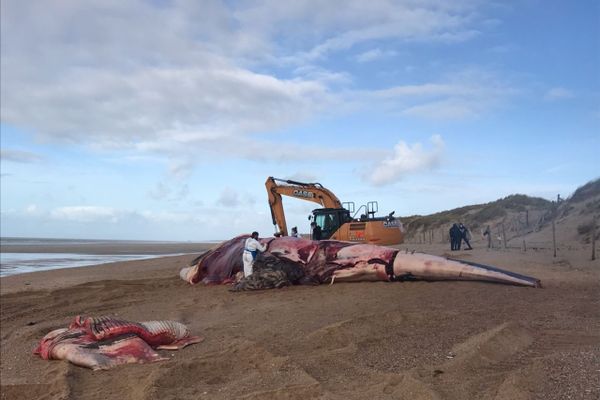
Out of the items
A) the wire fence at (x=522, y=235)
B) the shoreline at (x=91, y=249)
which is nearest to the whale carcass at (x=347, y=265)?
the wire fence at (x=522, y=235)

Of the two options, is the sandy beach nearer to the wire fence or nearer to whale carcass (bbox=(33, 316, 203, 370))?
whale carcass (bbox=(33, 316, 203, 370))

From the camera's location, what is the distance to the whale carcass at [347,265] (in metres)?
10.4

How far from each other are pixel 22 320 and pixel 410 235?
125ft

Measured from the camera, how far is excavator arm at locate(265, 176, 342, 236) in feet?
61.0

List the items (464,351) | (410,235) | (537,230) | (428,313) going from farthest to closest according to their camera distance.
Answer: (410,235) → (537,230) → (428,313) → (464,351)

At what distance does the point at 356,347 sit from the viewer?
566 cm

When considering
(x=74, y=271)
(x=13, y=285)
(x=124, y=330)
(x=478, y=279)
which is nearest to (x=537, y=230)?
(x=478, y=279)

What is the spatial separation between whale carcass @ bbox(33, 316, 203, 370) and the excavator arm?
38.0 ft

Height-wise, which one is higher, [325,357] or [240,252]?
[240,252]

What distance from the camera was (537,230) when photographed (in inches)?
1088

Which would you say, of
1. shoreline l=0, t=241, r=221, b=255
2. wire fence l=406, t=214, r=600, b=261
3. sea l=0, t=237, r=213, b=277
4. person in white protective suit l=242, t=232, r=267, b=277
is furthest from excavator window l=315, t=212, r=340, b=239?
shoreline l=0, t=241, r=221, b=255

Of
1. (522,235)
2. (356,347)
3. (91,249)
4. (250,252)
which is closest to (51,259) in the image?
(91,249)

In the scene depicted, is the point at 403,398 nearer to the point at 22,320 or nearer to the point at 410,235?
the point at 22,320

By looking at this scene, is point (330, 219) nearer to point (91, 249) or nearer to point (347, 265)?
point (347, 265)
